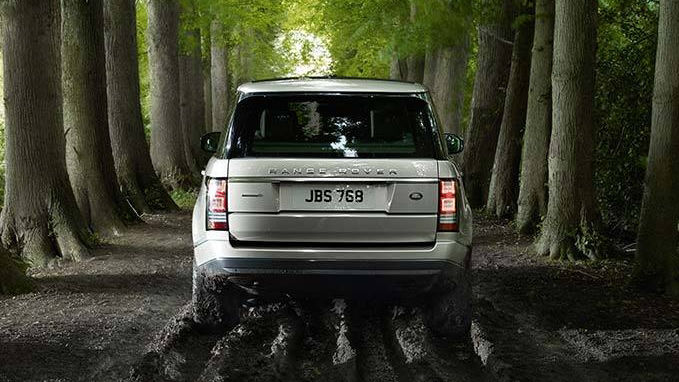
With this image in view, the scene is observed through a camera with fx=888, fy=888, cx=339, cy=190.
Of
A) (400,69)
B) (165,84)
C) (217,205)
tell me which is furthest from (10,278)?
(400,69)

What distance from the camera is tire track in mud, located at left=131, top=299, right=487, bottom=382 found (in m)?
5.78

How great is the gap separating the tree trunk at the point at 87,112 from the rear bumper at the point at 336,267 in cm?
786

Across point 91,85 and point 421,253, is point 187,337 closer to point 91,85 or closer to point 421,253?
point 421,253

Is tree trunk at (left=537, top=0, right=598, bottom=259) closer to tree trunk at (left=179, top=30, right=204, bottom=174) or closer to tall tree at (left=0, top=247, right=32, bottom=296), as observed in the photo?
tall tree at (left=0, top=247, right=32, bottom=296)

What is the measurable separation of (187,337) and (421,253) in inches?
78.2

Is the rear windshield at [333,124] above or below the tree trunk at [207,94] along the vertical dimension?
above

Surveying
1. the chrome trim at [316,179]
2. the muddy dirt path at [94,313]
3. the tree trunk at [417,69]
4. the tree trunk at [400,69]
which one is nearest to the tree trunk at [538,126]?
the muddy dirt path at [94,313]

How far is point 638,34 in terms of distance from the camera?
12844 millimetres

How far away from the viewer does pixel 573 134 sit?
10883 mm

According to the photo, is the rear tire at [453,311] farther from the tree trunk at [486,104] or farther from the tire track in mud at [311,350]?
the tree trunk at [486,104]

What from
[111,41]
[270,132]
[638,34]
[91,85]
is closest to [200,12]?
[111,41]

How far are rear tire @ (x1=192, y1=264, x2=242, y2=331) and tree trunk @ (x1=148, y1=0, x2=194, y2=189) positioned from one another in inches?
582

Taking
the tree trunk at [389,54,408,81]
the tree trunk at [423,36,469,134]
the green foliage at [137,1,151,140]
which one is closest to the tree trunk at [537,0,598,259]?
the tree trunk at [423,36,469,134]

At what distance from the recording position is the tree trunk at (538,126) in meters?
13.3
